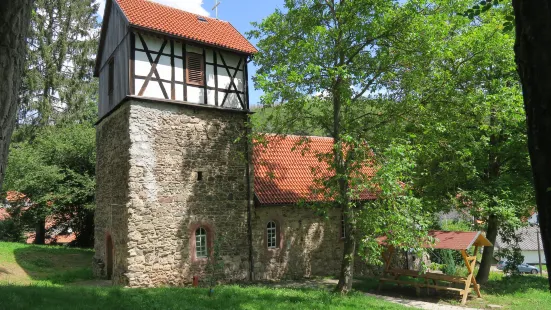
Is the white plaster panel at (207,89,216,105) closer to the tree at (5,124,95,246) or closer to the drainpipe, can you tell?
the drainpipe

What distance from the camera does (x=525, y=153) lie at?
15.1 m

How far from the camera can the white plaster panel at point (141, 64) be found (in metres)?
13.3

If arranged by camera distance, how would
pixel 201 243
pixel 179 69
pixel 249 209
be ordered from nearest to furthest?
pixel 179 69
pixel 201 243
pixel 249 209

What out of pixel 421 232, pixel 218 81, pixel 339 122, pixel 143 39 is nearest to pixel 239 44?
pixel 218 81

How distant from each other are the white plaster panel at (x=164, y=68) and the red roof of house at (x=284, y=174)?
4372 mm

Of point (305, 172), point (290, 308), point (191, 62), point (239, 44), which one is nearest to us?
point (290, 308)

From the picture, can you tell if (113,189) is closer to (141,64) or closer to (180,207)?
(180,207)

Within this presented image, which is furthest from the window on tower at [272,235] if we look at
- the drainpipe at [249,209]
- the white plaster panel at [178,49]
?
the white plaster panel at [178,49]

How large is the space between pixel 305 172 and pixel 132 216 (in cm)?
773

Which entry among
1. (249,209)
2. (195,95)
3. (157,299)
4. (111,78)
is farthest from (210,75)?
(157,299)

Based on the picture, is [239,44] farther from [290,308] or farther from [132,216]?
[290,308]

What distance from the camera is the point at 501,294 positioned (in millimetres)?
15000

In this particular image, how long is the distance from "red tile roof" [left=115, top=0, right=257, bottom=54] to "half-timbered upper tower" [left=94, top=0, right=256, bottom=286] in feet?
0.17

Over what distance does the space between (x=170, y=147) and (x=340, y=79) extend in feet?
20.1
